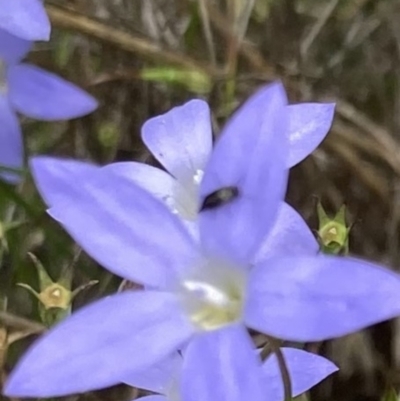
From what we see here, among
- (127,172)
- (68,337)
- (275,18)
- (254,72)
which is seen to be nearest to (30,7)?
(127,172)

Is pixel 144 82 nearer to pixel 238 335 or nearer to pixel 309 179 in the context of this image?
pixel 309 179

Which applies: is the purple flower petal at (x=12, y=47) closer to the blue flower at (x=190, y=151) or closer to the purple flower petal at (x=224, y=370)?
the blue flower at (x=190, y=151)

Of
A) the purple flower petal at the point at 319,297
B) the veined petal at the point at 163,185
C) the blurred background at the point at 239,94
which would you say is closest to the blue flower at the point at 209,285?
the purple flower petal at the point at 319,297

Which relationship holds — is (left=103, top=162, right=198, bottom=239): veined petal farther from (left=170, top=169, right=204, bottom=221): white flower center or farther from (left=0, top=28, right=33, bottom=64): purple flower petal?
(left=0, top=28, right=33, bottom=64): purple flower petal

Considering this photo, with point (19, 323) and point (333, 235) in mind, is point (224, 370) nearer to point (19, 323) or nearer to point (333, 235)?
point (333, 235)

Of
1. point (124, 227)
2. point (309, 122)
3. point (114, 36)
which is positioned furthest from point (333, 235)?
point (114, 36)

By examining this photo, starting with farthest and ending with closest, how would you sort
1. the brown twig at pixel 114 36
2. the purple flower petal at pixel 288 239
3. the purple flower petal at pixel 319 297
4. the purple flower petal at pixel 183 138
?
the brown twig at pixel 114 36 < the purple flower petal at pixel 183 138 < the purple flower petal at pixel 288 239 < the purple flower petal at pixel 319 297

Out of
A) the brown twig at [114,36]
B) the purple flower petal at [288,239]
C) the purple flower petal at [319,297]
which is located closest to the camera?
the purple flower petal at [319,297]
